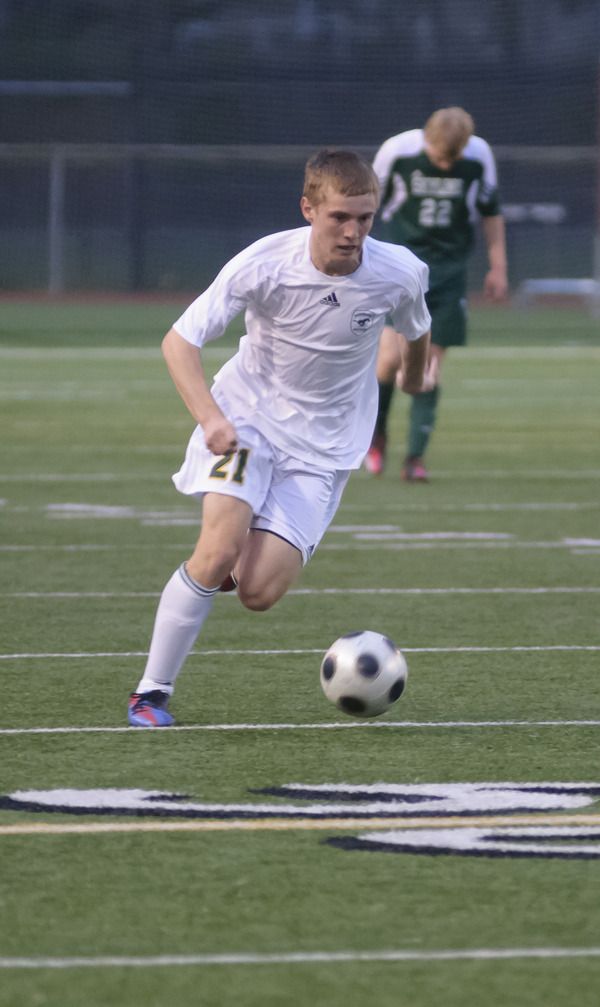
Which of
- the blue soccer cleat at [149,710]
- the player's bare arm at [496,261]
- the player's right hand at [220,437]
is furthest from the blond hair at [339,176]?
the player's bare arm at [496,261]

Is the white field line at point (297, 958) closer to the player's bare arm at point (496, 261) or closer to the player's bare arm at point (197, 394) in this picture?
the player's bare arm at point (197, 394)

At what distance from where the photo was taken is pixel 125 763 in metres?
5.41

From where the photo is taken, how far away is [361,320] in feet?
20.1

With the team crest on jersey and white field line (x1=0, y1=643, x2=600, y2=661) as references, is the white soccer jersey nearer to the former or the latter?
the team crest on jersey

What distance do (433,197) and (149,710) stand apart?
23.2ft

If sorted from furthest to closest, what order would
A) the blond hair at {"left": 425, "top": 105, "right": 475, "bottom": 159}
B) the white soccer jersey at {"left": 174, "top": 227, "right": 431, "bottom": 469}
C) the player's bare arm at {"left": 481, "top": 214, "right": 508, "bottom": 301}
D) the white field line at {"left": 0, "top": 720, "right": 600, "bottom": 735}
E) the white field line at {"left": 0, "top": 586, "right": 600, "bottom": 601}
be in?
the player's bare arm at {"left": 481, "top": 214, "right": 508, "bottom": 301} → the blond hair at {"left": 425, "top": 105, "right": 475, "bottom": 159} → the white field line at {"left": 0, "top": 586, "right": 600, "bottom": 601} → the white soccer jersey at {"left": 174, "top": 227, "right": 431, "bottom": 469} → the white field line at {"left": 0, "top": 720, "right": 600, "bottom": 735}

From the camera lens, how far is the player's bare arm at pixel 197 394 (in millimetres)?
5570

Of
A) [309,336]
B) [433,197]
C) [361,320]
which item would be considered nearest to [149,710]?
[309,336]

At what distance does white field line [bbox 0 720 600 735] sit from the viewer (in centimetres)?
586

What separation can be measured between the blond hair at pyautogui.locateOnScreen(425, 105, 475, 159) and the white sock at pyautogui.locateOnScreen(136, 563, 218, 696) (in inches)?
261

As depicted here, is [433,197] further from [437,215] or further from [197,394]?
[197,394]

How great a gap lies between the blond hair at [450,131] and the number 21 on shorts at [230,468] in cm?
646

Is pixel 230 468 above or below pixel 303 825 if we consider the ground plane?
above

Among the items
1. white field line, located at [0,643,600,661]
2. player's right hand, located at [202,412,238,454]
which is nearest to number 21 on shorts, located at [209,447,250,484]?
player's right hand, located at [202,412,238,454]
